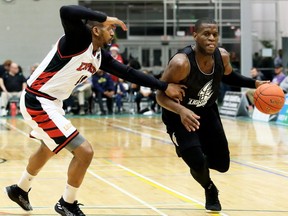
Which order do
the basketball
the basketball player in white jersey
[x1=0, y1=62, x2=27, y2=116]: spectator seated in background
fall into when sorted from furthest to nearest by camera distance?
[x1=0, y1=62, x2=27, y2=116]: spectator seated in background < the basketball < the basketball player in white jersey

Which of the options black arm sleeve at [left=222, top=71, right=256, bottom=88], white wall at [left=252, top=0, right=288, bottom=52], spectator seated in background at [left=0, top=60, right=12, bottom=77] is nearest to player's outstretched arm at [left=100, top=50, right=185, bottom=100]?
black arm sleeve at [left=222, top=71, right=256, bottom=88]

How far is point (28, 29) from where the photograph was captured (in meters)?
27.8

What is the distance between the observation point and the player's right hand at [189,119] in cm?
684

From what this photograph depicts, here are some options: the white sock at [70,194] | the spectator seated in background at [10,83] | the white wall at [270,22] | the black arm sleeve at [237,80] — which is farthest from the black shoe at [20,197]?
the white wall at [270,22]

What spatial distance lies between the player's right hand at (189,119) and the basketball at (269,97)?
1184 millimetres

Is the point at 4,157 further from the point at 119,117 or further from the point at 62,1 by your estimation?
the point at 62,1

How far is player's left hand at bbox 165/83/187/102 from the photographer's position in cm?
695

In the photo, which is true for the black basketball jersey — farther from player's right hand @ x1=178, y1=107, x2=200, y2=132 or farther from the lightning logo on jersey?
player's right hand @ x1=178, y1=107, x2=200, y2=132

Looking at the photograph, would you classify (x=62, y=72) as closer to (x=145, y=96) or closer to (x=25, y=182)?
(x=25, y=182)

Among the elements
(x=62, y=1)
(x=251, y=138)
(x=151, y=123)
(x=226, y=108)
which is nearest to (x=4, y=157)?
(x=251, y=138)

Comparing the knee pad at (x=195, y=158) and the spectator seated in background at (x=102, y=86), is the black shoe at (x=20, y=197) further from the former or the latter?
the spectator seated in background at (x=102, y=86)

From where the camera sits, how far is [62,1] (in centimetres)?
2741

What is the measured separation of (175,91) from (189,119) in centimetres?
32

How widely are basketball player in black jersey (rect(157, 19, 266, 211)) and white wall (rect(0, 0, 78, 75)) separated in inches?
812
